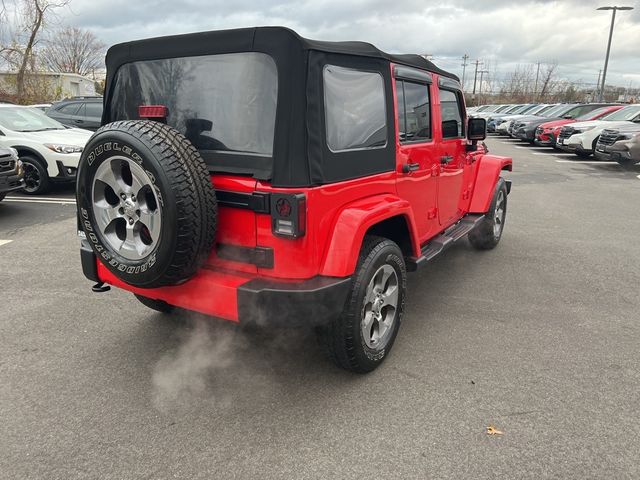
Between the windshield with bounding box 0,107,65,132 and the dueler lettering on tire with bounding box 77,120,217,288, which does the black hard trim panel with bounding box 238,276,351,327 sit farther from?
the windshield with bounding box 0,107,65,132

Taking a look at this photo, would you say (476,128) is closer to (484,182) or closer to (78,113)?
(484,182)

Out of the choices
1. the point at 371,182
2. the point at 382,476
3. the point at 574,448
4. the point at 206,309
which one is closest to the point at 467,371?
the point at 574,448

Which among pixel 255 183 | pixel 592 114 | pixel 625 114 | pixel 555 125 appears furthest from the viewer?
pixel 555 125

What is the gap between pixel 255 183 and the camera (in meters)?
2.53

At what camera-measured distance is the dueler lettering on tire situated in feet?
7.74

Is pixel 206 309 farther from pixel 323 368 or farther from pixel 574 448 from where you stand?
pixel 574 448

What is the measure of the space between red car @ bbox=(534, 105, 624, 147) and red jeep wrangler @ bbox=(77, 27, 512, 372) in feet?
54.4

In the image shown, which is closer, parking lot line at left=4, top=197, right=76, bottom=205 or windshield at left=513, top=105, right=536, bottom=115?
parking lot line at left=4, top=197, right=76, bottom=205

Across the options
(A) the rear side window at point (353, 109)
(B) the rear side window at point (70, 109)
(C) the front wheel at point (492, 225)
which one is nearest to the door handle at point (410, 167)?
(A) the rear side window at point (353, 109)

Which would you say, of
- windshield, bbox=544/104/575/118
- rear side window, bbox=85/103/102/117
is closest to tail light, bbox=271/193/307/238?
rear side window, bbox=85/103/102/117

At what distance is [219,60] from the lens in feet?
8.75

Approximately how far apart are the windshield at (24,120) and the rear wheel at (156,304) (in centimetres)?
694

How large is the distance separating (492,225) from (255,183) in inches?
147

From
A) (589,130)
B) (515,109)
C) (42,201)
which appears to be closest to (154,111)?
(42,201)
